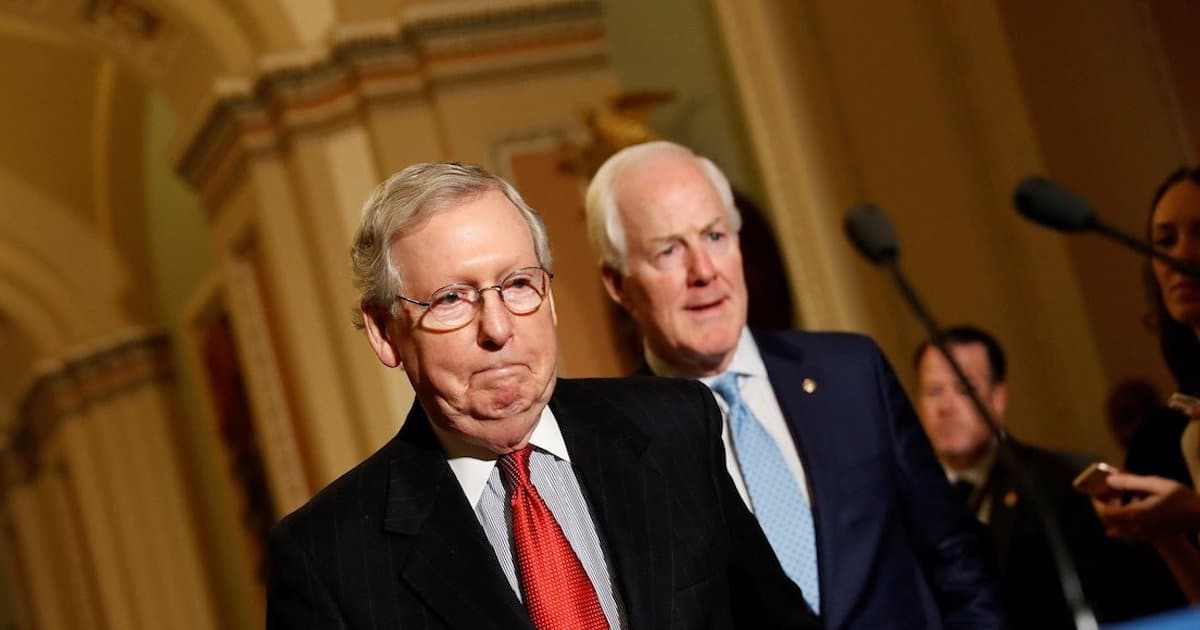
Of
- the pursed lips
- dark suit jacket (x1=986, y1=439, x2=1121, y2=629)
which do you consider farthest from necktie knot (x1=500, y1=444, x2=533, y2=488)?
dark suit jacket (x1=986, y1=439, x2=1121, y2=629)

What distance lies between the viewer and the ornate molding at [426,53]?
8070 millimetres

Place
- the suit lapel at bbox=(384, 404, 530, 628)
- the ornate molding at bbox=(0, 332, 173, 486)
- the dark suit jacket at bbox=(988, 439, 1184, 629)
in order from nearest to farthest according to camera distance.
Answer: the suit lapel at bbox=(384, 404, 530, 628) → the dark suit jacket at bbox=(988, 439, 1184, 629) → the ornate molding at bbox=(0, 332, 173, 486)

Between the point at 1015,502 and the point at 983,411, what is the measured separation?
1992mm

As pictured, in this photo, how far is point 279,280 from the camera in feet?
28.2

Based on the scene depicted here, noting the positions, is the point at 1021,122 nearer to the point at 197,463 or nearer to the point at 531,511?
the point at 531,511

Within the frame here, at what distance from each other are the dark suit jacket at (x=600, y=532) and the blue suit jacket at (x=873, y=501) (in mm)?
557

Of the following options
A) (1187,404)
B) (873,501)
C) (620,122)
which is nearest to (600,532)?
(873,501)

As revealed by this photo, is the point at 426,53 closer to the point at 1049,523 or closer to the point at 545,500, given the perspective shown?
the point at 545,500

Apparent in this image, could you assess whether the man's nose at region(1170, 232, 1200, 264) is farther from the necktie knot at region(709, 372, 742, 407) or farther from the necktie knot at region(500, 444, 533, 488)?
the necktie knot at region(500, 444, 533, 488)

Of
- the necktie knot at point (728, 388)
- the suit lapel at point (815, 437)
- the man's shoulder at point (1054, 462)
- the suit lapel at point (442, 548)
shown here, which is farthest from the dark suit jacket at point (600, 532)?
the man's shoulder at point (1054, 462)

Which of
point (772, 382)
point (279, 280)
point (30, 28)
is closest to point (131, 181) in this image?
point (30, 28)

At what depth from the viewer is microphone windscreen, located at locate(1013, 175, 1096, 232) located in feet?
9.69

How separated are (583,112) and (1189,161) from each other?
→ 3.71 metres

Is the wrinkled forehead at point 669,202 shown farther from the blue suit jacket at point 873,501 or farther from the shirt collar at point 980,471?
the shirt collar at point 980,471
